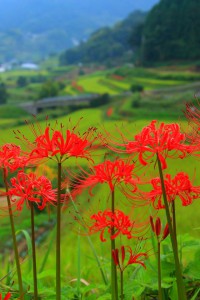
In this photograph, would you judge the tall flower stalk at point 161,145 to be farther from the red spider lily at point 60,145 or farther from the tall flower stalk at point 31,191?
the tall flower stalk at point 31,191

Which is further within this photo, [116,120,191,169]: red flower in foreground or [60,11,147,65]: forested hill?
[60,11,147,65]: forested hill

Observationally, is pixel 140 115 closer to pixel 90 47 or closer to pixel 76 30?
pixel 90 47

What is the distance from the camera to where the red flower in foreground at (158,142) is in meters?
0.82

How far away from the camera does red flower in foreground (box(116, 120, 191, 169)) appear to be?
0.82 meters

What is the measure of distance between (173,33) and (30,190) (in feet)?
118

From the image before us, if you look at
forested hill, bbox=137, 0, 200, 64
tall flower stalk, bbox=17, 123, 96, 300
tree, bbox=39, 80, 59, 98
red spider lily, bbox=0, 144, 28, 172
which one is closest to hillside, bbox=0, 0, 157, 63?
tree, bbox=39, 80, 59, 98

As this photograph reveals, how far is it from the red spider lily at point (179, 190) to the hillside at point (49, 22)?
96314 millimetres

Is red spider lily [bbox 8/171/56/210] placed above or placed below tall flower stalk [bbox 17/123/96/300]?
below

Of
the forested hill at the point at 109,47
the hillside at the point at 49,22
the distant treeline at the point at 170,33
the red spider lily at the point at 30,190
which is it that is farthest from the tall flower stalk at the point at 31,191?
the hillside at the point at 49,22

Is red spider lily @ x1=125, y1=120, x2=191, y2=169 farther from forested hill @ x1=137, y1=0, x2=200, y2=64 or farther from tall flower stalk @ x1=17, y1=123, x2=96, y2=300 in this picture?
forested hill @ x1=137, y1=0, x2=200, y2=64

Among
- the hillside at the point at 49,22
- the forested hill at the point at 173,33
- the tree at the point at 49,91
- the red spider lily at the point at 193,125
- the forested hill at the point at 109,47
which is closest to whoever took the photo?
the red spider lily at the point at 193,125

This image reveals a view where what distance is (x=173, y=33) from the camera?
35.7m

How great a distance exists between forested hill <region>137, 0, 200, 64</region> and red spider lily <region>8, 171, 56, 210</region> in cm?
3344

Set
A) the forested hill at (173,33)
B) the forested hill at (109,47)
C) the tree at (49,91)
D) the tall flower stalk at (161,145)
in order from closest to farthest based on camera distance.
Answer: the tall flower stalk at (161,145) → the forested hill at (173,33) → the tree at (49,91) → the forested hill at (109,47)
